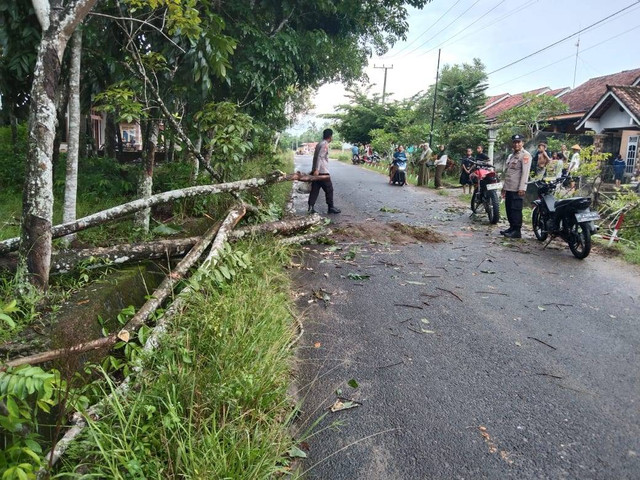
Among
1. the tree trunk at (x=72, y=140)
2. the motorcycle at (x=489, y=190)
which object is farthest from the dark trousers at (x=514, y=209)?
the tree trunk at (x=72, y=140)

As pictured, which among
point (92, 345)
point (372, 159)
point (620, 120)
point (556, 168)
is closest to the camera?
point (92, 345)

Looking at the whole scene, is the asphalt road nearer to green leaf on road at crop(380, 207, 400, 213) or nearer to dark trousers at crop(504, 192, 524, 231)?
dark trousers at crop(504, 192, 524, 231)

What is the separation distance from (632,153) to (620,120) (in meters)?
2.07

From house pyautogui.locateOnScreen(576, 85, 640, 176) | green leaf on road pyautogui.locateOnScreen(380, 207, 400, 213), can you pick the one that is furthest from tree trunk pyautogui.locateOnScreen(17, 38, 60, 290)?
house pyautogui.locateOnScreen(576, 85, 640, 176)

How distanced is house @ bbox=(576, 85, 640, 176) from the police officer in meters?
12.2

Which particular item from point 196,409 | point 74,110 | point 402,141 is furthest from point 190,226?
point 402,141

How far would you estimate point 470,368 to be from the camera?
337 cm

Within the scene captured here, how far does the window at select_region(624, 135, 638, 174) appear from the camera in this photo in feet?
63.3

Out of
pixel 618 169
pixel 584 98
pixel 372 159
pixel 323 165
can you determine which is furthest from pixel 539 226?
pixel 372 159

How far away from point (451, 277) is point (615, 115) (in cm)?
1836

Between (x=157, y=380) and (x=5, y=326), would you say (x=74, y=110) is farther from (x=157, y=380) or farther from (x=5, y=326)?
(x=157, y=380)

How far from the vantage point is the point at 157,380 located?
2.73 meters

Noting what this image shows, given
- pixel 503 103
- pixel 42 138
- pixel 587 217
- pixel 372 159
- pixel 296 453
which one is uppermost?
pixel 503 103

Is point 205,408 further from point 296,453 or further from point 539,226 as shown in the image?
point 539,226
